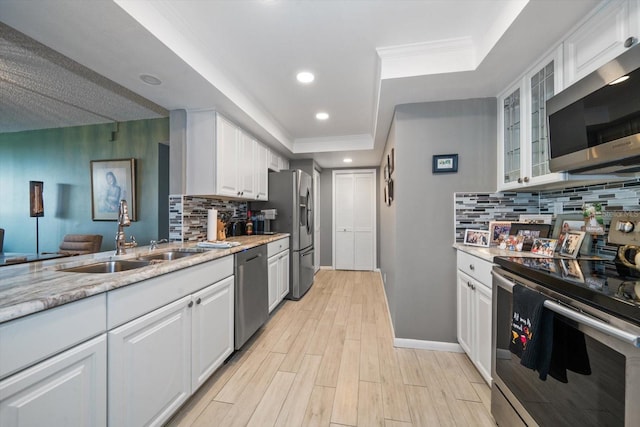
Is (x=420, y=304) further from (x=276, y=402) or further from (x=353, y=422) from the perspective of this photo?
(x=276, y=402)

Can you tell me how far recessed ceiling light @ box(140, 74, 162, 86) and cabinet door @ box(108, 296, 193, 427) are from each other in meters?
1.60

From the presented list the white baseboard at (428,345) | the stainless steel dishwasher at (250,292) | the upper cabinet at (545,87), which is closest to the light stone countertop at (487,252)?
the upper cabinet at (545,87)

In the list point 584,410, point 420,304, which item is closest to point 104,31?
point 584,410

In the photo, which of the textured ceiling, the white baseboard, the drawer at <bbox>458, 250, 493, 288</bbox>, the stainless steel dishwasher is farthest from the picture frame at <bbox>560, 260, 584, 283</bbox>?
the textured ceiling

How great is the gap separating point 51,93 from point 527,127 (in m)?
4.32

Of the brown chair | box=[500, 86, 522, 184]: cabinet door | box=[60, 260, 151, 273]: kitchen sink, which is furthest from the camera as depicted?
the brown chair

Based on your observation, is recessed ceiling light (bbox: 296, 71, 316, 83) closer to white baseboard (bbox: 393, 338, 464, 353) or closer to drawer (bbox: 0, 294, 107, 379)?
drawer (bbox: 0, 294, 107, 379)

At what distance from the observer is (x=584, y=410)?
2.79 feet

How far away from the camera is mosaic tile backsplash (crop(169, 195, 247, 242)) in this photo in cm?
244

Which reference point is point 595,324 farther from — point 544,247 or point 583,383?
point 544,247

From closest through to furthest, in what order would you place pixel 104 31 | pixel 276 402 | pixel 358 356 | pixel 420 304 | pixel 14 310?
1. pixel 14 310
2. pixel 104 31
3. pixel 276 402
4. pixel 358 356
5. pixel 420 304

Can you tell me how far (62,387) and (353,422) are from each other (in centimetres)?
137

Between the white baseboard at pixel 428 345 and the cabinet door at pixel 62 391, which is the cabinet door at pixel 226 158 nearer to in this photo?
the cabinet door at pixel 62 391

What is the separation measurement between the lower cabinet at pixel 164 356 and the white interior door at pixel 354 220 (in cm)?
371
